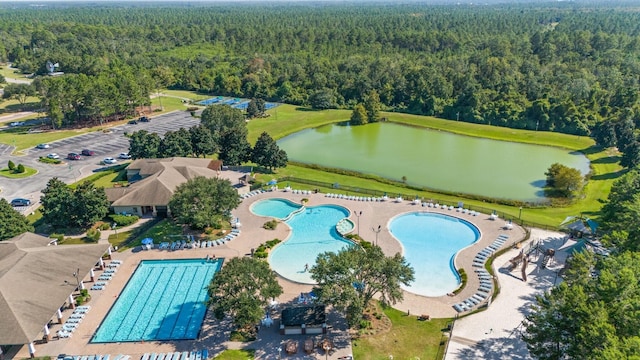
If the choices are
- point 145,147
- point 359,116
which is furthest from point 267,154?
point 359,116

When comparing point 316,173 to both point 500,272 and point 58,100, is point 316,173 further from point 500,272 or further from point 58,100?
point 58,100

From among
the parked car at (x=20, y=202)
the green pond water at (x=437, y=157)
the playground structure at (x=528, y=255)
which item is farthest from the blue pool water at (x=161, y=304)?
the green pond water at (x=437, y=157)

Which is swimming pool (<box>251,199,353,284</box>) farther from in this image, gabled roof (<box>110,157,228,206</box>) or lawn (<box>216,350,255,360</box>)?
gabled roof (<box>110,157,228,206</box>)

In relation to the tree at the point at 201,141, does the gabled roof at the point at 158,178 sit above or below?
below

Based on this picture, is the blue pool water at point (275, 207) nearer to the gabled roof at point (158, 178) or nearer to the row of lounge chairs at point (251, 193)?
the row of lounge chairs at point (251, 193)

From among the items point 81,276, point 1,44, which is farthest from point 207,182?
point 1,44

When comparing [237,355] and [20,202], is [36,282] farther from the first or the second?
[20,202]
